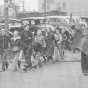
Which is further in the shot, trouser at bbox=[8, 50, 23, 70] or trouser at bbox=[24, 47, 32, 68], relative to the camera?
trouser at bbox=[8, 50, 23, 70]

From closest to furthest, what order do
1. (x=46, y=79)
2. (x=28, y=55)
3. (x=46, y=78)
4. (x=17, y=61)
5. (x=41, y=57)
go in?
(x=46, y=79) → (x=46, y=78) → (x=28, y=55) → (x=17, y=61) → (x=41, y=57)

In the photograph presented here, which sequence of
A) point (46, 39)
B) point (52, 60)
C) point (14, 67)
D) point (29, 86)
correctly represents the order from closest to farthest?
point (29, 86) < point (14, 67) < point (46, 39) < point (52, 60)

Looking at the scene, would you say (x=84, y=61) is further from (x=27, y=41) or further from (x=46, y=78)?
(x=27, y=41)

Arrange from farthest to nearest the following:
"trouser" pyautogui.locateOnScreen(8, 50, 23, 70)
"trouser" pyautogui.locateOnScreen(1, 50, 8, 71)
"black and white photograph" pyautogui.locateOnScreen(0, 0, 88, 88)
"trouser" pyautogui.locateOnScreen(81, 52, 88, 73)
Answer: "trouser" pyautogui.locateOnScreen(1, 50, 8, 71) → "trouser" pyautogui.locateOnScreen(8, 50, 23, 70) → "trouser" pyautogui.locateOnScreen(81, 52, 88, 73) → "black and white photograph" pyautogui.locateOnScreen(0, 0, 88, 88)

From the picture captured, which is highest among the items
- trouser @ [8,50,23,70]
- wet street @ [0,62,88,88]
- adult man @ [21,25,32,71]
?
adult man @ [21,25,32,71]

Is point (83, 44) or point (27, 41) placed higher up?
point (27, 41)

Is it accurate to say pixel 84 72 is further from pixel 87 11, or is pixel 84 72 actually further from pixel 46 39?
pixel 87 11

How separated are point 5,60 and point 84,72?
3.18 m

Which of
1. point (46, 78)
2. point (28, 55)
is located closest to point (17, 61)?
point (28, 55)

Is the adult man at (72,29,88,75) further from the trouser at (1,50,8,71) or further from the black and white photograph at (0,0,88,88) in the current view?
the trouser at (1,50,8,71)

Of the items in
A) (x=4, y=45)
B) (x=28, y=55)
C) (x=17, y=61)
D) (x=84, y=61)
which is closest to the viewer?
(x=84, y=61)

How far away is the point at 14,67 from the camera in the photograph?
1057 cm

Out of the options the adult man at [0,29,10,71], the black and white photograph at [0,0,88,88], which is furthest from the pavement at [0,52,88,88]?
the adult man at [0,29,10,71]

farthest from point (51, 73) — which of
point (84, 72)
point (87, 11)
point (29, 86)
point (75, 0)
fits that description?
point (75, 0)
